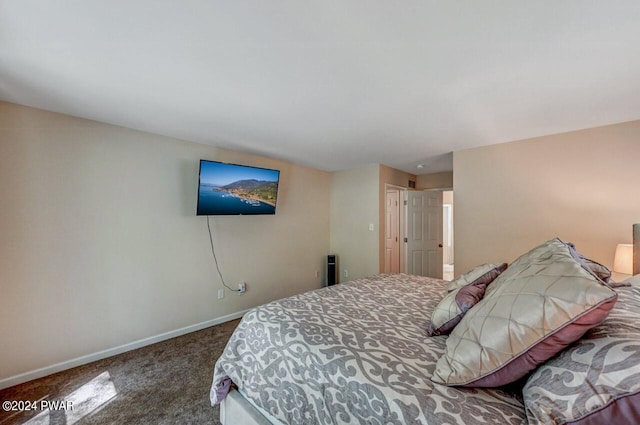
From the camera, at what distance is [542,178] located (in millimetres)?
2814

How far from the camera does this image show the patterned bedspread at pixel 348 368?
890mm

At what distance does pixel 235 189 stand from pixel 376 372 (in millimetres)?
2665

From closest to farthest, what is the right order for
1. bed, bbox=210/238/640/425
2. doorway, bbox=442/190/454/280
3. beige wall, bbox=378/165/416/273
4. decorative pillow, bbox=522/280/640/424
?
decorative pillow, bbox=522/280/640/424, bed, bbox=210/238/640/425, beige wall, bbox=378/165/416/273, doorway, bbox=442/190/454/280

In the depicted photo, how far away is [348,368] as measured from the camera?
42.9 inches

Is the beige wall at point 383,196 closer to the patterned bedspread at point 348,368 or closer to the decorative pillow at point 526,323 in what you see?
the patterned bedspread at point 348,368

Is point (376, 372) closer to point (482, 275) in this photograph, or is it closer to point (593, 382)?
point (593, 382)

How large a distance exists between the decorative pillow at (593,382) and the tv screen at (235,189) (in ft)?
9.92

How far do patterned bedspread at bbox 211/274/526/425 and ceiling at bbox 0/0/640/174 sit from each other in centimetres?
160

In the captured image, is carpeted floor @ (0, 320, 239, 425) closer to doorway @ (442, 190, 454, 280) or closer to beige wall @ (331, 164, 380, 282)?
beige wall @ (331, 164, 380, 282)

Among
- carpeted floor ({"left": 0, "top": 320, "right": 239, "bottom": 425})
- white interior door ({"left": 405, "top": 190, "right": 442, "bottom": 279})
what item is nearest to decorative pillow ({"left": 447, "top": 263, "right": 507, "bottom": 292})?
carpeted floor ({"left": 0, "top": 320, "right": 239, "bottom": 425})

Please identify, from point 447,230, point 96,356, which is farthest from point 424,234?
point 96,356

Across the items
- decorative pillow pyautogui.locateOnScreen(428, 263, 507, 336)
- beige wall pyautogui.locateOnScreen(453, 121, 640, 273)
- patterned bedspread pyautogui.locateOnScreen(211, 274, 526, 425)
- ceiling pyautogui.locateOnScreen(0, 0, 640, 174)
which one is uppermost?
ceiling pyautogui.locateOnScreen(0, 0, 640, 174)

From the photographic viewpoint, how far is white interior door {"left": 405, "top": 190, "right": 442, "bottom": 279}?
4.64 m

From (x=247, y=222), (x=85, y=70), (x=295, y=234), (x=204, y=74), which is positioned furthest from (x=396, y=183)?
(x=85, y=70)
